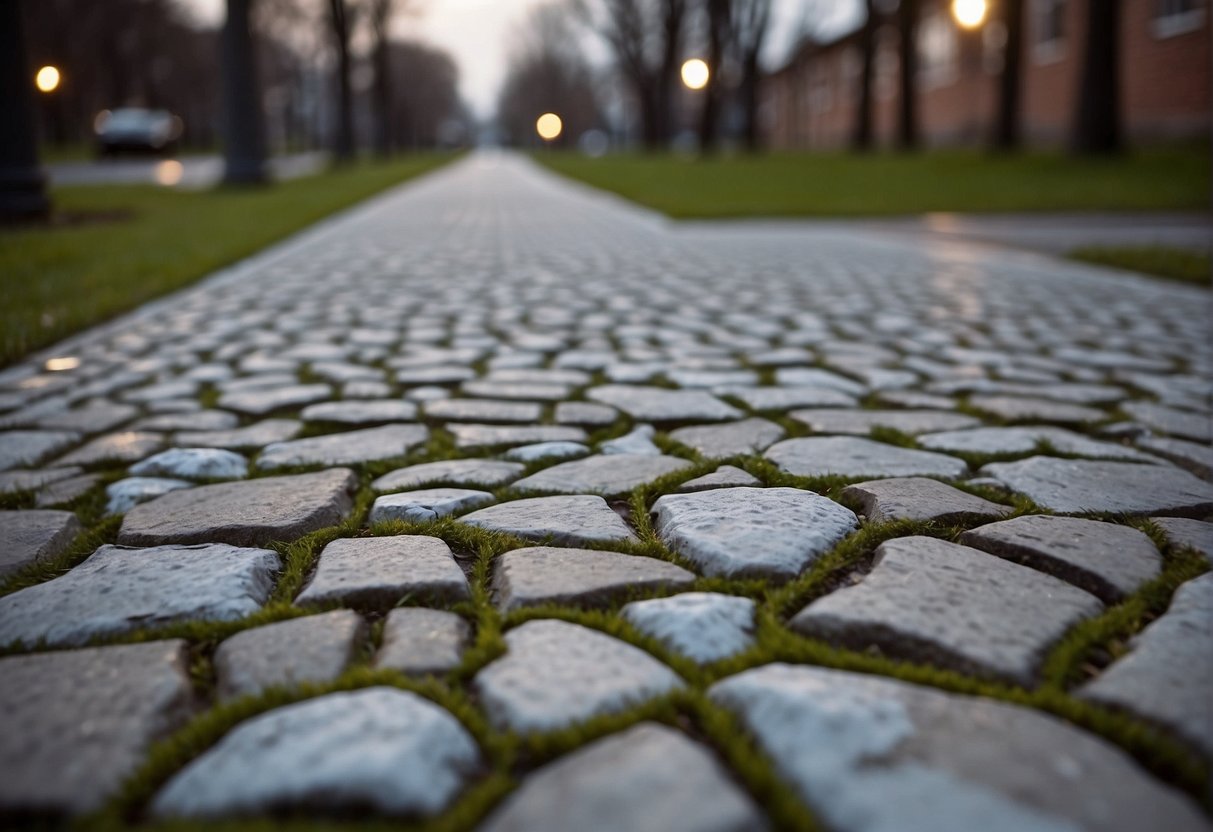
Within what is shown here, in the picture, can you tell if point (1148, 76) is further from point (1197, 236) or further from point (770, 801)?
point (770, 801)

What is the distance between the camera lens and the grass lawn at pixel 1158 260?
6434mm

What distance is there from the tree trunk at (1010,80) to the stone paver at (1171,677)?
21175 millimetres

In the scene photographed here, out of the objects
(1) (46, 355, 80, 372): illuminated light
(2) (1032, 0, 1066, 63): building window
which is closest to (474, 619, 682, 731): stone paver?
(1) (46, 355, 80, 372): illuminated light

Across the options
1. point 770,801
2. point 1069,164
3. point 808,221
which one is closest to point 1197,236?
point 808,221

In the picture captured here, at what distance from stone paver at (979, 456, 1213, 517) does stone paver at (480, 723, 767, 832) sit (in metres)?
1.32

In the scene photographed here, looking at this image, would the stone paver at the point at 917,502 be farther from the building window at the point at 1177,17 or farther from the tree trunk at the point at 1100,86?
the building window at the point at 1177,17

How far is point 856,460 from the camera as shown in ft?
7.93

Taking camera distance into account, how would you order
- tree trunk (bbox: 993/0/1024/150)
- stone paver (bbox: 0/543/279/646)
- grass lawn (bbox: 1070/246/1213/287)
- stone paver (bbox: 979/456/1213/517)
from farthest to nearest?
tree trunk (bbox: 993/0/1024/150) → grass lawn (bbox: 1070/246/1213/287) → stone paver (bbox: 979/456/1213/517) → stone paver (bbox: 0/543/279/646)

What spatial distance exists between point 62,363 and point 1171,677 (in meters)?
4.03

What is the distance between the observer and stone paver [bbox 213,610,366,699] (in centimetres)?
136

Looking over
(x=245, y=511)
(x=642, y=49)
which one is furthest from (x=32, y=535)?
(x=642, y=49)

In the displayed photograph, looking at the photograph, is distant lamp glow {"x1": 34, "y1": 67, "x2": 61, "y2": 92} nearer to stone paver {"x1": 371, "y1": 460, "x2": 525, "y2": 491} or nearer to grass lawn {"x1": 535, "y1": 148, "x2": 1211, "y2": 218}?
grass lawn {"x1": 535, "y1": 148, "x2": 1211, "y2": 218}

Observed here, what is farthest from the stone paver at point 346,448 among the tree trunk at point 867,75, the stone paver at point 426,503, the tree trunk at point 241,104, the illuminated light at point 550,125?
the tree trunk at point 867,75

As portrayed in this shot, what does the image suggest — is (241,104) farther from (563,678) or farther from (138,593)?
(563,678)
